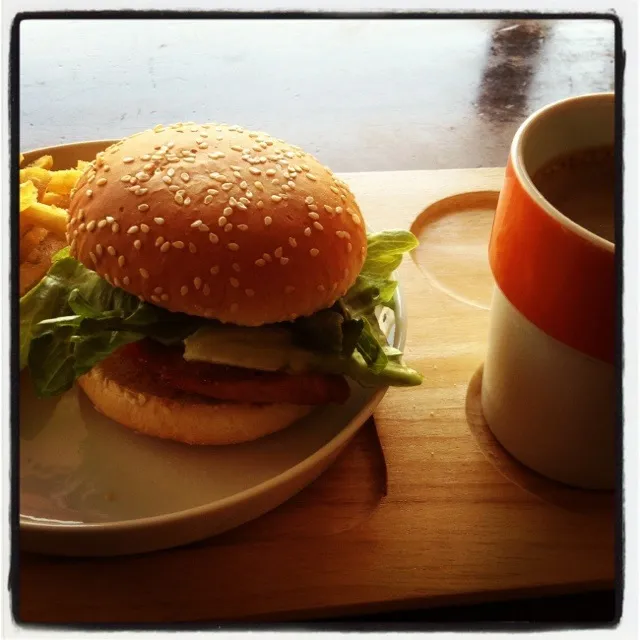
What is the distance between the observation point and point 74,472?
928 millimetres

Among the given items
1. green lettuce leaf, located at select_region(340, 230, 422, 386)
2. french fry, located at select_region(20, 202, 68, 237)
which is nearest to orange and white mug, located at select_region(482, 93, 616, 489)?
green lettuce leaf, located at select_region(340, 230, 422, 386)

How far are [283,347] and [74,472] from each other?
33cm

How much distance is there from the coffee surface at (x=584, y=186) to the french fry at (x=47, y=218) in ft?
2.37

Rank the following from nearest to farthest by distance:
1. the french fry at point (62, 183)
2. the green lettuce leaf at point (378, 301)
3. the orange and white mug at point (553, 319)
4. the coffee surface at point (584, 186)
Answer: the orange and white mug at point (553, 319), the coffee surface at point (584, 186), the green lettuce leaf at point (378, 301), the french fry at point (62, 183)

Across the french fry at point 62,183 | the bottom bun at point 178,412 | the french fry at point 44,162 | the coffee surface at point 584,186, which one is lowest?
the bottom bun at point 178,412

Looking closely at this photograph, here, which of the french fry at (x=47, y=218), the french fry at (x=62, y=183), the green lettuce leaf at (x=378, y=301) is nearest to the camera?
the green lettuce leaf at (x=378, y=301)

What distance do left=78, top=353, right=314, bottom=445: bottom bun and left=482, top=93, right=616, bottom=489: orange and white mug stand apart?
1.03 ft

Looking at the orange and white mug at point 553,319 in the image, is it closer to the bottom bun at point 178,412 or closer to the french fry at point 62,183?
the bottom bun at point 178,412

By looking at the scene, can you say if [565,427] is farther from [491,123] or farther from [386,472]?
[491,123]

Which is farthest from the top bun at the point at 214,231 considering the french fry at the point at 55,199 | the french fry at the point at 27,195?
the french fry at the point at 55,199

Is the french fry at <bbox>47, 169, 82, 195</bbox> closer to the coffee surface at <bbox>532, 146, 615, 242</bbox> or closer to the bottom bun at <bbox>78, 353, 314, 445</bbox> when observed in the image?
the bottom bun at <bbox>78, 353, 314, 445</bbox>

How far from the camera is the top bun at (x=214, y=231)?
878mm

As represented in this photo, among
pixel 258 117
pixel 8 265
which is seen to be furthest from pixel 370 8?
pixel 258 117

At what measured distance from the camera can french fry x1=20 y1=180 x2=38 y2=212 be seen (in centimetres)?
104
